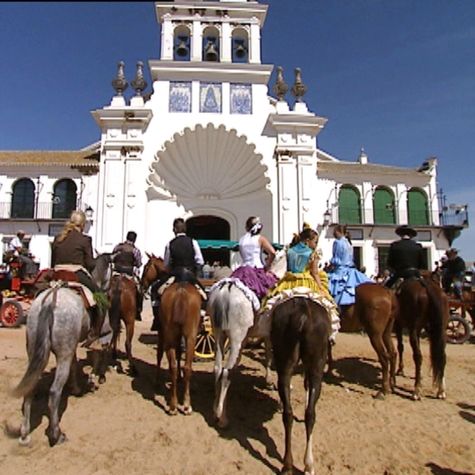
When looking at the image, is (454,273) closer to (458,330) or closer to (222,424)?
(458,330)

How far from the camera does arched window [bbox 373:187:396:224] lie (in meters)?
22.5

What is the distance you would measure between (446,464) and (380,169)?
70.1ft

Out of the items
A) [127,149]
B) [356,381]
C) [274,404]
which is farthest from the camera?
[127,149]

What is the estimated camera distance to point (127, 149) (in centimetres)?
1800

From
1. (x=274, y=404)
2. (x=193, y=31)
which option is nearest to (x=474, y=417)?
(x=274, y=404)

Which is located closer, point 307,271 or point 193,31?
point 307,271

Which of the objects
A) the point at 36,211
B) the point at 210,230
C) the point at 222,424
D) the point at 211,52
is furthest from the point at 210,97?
the point at 222,424

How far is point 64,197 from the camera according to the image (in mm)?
20766

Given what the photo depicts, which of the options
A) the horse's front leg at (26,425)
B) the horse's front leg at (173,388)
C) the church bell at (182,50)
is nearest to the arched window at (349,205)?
the church bell at (182,50)

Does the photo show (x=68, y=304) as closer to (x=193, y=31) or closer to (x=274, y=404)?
(x=274, y=404)

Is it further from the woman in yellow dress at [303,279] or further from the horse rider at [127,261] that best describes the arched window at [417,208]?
the woman in yellow dress at [303,279]

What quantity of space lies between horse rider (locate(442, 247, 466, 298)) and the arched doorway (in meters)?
10.6

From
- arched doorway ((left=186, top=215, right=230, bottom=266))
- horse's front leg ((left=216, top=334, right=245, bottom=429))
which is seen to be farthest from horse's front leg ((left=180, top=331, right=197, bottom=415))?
arched doorway ((left=186, top=215, right=230, bottom=266))

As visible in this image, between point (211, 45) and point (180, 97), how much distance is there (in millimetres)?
3246
